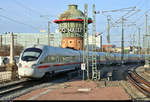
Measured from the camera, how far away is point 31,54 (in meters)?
18.3

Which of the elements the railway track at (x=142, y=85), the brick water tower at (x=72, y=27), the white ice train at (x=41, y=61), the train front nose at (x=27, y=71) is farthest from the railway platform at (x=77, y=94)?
the brick water tower at (x=72, y=27)

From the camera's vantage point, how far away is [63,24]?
62.8 meters

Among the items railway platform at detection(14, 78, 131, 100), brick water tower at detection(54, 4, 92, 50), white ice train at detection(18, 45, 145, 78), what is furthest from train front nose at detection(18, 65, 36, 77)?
brick water tower at detection(54, 4, 92, 50)

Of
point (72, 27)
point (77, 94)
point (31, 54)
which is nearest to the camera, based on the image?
point (77, 94)

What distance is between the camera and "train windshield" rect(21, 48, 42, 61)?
18016 millimetres

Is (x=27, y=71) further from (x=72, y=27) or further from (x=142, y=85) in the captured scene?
(x=72, y=27)

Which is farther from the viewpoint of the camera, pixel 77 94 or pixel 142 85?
pixel 142 85

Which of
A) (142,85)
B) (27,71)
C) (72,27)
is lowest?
(142,85)

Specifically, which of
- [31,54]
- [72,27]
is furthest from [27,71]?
[72,27]

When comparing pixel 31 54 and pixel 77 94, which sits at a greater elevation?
pixel 31 54

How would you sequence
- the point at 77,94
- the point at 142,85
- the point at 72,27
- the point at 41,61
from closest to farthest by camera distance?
the point at 77,94
the point at 41,61
the point at 142,85
the point at 72,27

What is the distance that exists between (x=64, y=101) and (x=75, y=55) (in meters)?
18.5

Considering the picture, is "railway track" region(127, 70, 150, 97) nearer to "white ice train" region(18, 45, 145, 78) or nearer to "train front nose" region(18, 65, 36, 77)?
"white ice train" region(18, 45, 145, 78)

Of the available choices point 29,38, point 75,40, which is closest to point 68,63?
point 75,40
